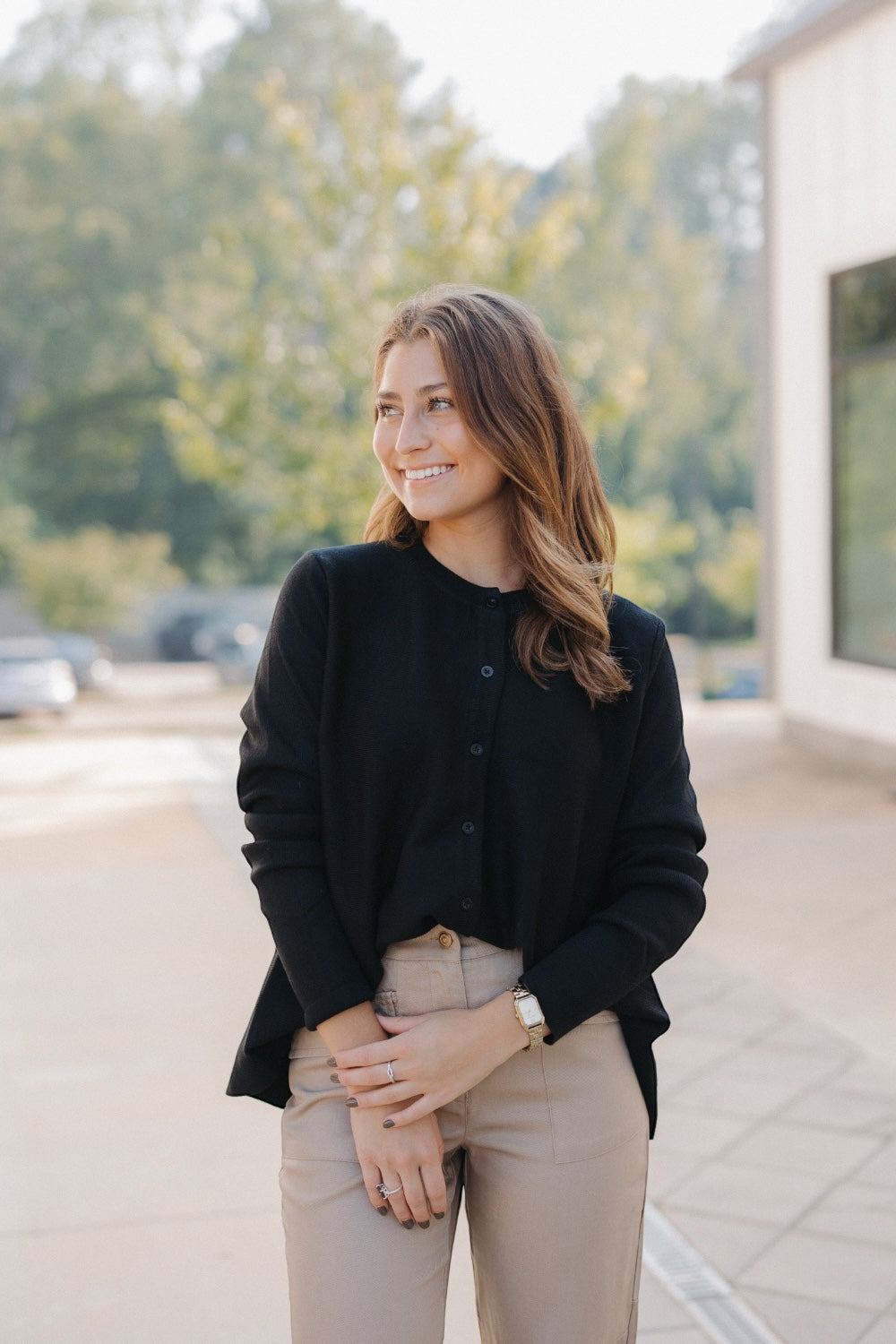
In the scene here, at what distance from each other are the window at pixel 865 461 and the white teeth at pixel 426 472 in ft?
29.5

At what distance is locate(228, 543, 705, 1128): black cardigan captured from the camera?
1748 mm

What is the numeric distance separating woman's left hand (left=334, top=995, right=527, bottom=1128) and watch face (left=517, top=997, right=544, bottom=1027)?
11 mm

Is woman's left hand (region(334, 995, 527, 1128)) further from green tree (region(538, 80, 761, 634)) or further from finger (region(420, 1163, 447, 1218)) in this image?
green tree (region(538, 80, 761, 634))

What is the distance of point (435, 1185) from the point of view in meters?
1.71

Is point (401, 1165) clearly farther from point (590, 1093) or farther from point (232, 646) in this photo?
point (232, 646)

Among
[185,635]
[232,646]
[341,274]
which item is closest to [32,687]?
[341,274]

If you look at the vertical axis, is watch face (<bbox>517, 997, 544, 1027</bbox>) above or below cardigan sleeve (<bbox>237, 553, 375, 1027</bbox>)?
below

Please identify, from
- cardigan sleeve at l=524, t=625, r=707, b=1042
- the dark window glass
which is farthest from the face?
the dark window glass

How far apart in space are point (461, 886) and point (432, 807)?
95 millimetres

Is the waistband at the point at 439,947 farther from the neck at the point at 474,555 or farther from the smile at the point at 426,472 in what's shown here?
the smile at the point at 426,472

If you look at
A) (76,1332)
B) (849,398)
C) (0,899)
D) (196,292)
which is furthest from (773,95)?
(196,292)

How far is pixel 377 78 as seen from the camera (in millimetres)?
45219

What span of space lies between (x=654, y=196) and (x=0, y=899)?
5057cm

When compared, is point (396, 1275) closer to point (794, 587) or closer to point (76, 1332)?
point (76, 1332)
